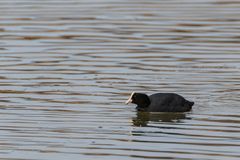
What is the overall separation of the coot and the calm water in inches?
4.9

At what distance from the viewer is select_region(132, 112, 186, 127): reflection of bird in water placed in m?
14.4

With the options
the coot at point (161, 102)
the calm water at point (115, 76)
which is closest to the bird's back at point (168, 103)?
the coot at point (161, 102)

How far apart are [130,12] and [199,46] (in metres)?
4.73

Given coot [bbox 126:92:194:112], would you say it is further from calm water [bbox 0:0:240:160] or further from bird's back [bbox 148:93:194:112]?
calm water [bbox 0:0:240:160]

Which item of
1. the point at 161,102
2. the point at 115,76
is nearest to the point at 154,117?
the point at 161,102

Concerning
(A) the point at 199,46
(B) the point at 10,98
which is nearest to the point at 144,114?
(B) the point at 10,98

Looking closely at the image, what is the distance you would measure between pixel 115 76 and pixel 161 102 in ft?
8.24

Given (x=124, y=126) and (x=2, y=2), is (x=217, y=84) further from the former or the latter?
(x=2, y=2)

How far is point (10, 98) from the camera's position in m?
15.9

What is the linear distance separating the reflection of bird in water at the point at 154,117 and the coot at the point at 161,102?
0.08 m

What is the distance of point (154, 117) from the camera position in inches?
591

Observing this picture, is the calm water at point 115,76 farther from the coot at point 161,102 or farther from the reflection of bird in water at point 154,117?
the coot at point 161,102

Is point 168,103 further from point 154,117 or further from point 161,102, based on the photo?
point 154,117

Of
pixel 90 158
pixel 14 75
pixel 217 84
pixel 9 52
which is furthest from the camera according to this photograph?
pixel 9 52
